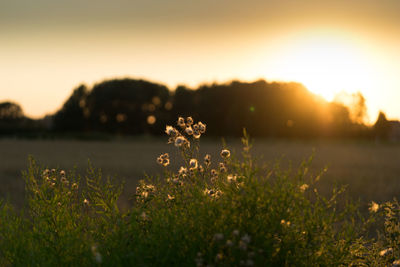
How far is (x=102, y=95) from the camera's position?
90250 millimetres

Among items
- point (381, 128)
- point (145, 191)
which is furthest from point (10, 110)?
point (145, 191)

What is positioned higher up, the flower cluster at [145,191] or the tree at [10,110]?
the tree at [10,110]

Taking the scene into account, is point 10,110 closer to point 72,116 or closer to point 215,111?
point 72,116

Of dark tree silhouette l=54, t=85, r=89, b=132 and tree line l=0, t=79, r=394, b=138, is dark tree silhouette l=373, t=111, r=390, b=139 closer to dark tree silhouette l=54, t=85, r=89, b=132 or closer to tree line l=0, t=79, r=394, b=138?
tree line l=0, t=79, r=394, b=138

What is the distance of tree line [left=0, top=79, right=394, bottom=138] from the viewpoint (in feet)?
221

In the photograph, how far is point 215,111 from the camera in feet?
246

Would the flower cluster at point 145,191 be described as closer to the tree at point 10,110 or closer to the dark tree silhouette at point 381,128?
the dark tree silhouette at point 381,128

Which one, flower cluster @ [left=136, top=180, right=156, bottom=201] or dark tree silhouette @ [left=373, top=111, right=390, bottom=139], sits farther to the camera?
dark tree silhouette @ [left=373, top=111, right=390, bottom=139]

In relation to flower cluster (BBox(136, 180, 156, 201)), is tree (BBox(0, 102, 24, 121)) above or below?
above

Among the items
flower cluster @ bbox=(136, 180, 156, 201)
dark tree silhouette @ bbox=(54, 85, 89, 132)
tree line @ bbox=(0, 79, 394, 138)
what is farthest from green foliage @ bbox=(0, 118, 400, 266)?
dark tree silhouette @ bbox=(54, 85, 89, 132)

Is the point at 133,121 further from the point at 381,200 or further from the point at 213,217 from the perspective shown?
the point at 213,217

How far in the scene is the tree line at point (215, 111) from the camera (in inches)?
2655

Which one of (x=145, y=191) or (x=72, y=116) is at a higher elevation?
(x=72, y=116)

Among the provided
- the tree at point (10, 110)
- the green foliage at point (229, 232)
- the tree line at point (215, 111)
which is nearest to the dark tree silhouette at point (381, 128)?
the tree line at point (215, 111)
